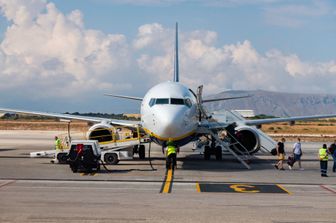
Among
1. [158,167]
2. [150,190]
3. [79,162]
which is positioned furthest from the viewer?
[158,167]

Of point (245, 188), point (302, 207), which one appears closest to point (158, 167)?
point (245, 188)

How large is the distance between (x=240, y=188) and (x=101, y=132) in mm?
14180

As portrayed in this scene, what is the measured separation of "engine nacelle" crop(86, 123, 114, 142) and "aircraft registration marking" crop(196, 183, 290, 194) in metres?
11.5

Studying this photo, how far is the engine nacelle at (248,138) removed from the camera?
30494mm

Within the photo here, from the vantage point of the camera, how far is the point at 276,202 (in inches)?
583

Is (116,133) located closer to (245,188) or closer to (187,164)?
(187,164)

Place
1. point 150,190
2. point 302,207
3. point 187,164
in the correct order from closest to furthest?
point 302,207 < point 150,190 < point 187,164

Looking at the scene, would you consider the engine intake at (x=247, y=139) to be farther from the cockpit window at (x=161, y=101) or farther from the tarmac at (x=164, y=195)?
the cockpit window at (x=161, y=101)

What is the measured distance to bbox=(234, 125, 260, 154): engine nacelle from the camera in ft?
100

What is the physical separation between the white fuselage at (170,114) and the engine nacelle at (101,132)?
14.8 ft

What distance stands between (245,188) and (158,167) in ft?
26.7

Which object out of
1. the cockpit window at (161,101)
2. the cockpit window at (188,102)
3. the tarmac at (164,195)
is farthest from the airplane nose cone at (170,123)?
the tarmac at (164,195)

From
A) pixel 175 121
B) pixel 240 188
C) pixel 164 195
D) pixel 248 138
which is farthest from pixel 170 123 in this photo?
pixel 248 138

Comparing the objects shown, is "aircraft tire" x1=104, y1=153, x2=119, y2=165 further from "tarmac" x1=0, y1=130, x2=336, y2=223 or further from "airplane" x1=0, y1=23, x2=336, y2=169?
"airplane" x1=0, y1=23, x2=336, y2=169
